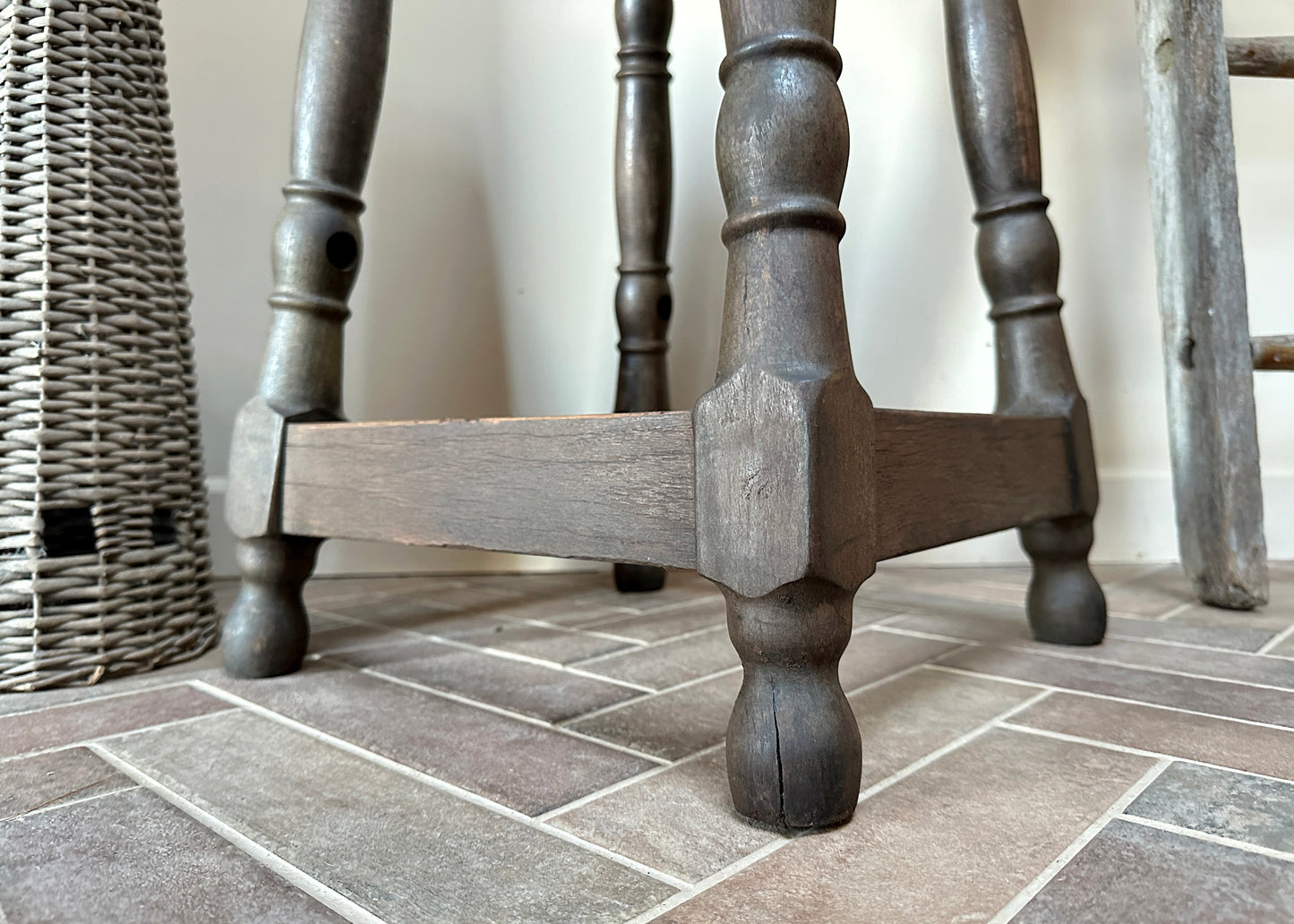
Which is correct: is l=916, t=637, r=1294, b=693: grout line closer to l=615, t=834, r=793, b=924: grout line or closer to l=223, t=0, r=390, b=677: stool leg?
l=615, t=834, r=793, b=924: grout line

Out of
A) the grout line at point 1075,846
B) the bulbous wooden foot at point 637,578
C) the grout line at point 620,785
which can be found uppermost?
the bulbous wooden foot at point 637,578

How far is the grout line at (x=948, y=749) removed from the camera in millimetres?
580

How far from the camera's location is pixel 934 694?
0.79 metres

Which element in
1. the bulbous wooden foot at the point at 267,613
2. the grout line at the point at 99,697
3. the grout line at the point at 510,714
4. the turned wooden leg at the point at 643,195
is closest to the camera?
the grout line at the point at 510,714

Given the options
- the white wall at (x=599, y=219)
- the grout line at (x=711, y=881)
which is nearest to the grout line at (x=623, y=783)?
the grout line at (x=711, y=881)

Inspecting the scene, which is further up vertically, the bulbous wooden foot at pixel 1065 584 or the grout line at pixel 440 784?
the bulbous wooden foot at pixel 1065 584

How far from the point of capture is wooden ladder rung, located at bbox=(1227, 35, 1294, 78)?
1133 mm

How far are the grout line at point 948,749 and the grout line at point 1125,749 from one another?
18mm

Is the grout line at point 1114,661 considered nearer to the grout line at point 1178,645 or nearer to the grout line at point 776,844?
the grout line at point 1178,645

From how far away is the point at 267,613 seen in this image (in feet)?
2.91

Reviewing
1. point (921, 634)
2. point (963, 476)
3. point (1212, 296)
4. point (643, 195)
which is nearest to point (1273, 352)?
point (1212, 296)

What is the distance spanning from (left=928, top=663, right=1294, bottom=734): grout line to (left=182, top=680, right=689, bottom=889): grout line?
49cm

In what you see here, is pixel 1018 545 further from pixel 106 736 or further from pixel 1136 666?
pixel 106 736

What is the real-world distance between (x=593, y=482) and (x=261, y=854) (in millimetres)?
296
